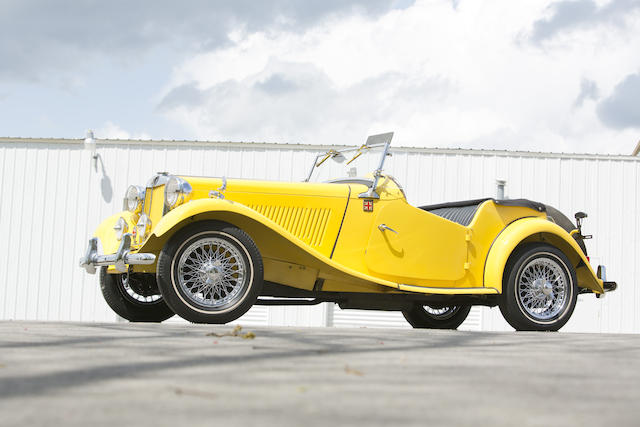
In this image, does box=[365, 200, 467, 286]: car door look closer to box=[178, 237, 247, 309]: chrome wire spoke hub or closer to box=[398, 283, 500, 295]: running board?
box=[398, 283, 500, 295]: running board

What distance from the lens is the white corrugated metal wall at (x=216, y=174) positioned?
46.0ft

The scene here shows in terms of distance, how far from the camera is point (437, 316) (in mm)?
8664

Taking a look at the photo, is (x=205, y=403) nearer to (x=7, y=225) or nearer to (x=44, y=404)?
(x=44, y=404)

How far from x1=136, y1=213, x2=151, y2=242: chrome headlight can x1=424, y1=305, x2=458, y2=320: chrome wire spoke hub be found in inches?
142

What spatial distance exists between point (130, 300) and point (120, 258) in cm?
136

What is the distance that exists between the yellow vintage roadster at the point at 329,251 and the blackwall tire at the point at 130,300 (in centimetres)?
1

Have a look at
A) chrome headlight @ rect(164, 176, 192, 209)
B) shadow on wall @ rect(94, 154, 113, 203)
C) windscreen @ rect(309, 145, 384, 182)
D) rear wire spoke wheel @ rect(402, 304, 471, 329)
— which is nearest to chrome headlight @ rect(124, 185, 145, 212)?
chrome headlight @ rect(164, 176, 192, 209)

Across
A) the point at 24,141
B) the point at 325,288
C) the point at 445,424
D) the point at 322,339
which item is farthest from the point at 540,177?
the point at 445,424

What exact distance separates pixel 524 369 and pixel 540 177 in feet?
39.0

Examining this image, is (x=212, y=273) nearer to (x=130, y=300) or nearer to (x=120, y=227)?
(x=120, y=227)

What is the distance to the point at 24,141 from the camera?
1460 centimetres

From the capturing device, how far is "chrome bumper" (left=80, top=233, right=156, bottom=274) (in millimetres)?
5828

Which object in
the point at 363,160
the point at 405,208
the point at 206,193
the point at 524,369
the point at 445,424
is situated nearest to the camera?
the point at 445,424

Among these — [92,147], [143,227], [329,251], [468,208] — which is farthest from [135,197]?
[92,147]
